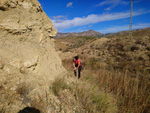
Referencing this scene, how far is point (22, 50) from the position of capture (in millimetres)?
2637

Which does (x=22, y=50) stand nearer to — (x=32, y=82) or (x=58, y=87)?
(x=32, y=82)

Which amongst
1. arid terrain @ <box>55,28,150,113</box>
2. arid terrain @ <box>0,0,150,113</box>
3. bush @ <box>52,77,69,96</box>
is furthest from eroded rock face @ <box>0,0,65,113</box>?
arid terrain @ <box>55,28,150,113</box>

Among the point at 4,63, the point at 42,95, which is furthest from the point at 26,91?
the point at 4,63

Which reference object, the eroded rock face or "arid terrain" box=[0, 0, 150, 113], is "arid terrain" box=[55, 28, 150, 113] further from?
the eroded rock face

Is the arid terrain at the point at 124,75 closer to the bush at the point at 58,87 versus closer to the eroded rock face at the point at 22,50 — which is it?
the bush at the point at 58,87

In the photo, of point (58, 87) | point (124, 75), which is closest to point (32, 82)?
point (58, 87)

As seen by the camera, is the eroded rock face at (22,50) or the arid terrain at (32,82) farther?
the eroded rock face at (22,50)

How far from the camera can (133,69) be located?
7.42m

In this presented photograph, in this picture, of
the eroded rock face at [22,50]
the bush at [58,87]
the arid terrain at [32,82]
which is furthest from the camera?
the bush at [58,87]

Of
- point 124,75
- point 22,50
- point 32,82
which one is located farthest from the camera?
point 124,75

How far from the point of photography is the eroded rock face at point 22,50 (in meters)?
2.14

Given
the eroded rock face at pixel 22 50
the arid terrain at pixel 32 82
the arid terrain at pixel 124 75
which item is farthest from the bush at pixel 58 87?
the arid terrain at pixel 124 75

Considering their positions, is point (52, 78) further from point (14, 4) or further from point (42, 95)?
point (14, 4)

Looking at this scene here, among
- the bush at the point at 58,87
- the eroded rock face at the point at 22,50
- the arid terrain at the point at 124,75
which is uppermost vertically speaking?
the eroded rock face at the point at 22,50
